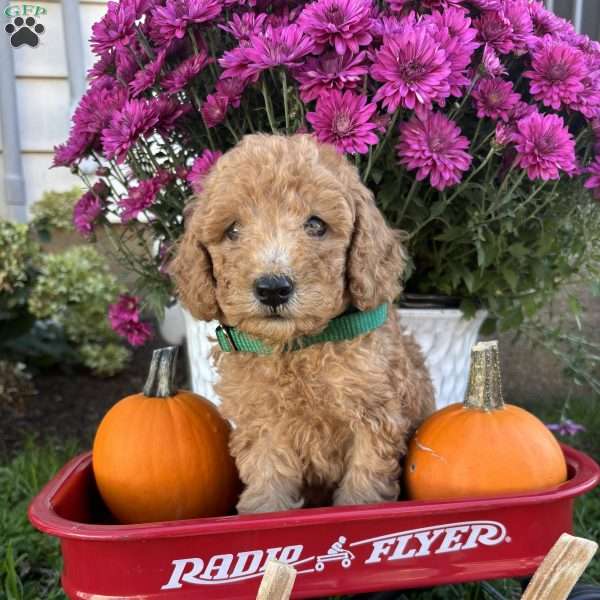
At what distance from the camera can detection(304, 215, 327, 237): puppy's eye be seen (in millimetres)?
1700

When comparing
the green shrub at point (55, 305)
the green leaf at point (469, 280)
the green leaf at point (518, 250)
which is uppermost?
the green leaf at point (518, 250)

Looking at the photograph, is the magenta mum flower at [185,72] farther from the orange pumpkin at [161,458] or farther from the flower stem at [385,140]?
the orange pumpkin at [161,458]

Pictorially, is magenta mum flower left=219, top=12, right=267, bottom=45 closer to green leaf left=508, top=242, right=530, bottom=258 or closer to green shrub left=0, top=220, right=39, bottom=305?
green leaf left=508, top=242, right=530, bottom=258

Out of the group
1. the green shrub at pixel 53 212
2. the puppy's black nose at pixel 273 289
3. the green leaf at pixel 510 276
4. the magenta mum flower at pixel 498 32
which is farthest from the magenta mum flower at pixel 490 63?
the green shrub at pixel 53 212

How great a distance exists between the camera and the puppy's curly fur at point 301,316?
163cm

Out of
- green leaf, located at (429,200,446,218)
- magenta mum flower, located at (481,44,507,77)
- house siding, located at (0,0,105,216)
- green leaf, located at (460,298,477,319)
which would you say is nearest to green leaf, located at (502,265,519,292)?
green leaf, located at (460,298,477,319)

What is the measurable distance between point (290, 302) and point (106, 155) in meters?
1.32

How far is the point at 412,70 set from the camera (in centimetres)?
212

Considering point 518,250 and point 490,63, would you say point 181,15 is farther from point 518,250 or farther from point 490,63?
point 518,250

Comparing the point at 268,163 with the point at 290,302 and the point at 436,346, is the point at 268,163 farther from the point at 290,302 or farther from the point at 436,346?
the point at 436,346

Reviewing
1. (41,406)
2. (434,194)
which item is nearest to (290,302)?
(434,194)

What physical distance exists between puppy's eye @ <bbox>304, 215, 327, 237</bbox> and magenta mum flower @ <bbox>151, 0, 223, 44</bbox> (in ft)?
3.18

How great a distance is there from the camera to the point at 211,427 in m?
2.07

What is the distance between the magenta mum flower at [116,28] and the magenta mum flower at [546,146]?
4.53 ft
